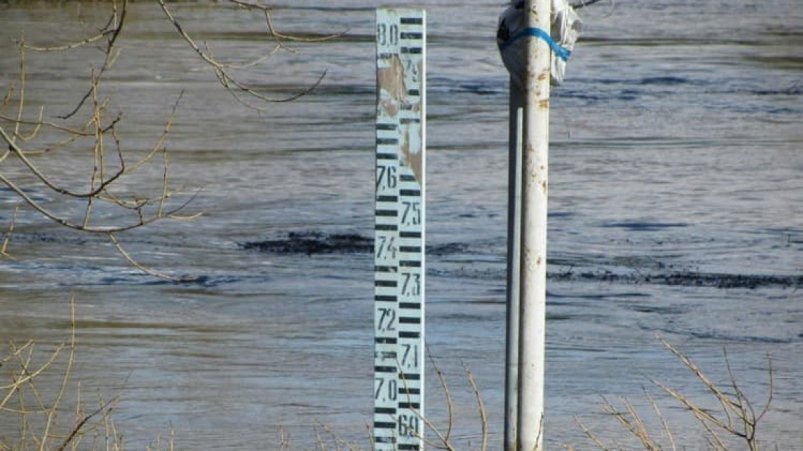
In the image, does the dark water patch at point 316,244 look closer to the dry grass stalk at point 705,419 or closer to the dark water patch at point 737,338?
the dark water patch at point 737,338

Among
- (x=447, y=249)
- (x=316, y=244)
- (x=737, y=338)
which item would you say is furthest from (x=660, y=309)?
(x=316, y=244)

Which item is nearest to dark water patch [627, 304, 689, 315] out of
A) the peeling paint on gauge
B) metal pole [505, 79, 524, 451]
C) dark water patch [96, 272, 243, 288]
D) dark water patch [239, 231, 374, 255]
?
dark water patch [239, 231, 374, 255]

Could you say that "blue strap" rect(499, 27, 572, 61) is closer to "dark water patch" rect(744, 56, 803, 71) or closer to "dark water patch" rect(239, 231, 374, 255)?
"dark water patch" rect(239, 231, 374, 255)

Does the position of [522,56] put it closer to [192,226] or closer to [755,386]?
[755,386]

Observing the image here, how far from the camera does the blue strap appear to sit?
5.50 metres

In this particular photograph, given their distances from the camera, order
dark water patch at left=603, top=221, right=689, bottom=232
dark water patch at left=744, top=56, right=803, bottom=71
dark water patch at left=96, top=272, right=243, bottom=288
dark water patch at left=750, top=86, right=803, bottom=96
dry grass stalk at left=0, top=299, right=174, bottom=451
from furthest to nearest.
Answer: dark water patch at left=744, top=56, right=803, bottom=71 → dark water patch at left=750, top=86, right=803, bottom=96 → dark water patch at left=603, top=221, right=689, bottom=232 → dark water patch at left=96, top=272, right=243, bottom=288 → dry grass stalk at left=0, top=299, right=174, bottom=451

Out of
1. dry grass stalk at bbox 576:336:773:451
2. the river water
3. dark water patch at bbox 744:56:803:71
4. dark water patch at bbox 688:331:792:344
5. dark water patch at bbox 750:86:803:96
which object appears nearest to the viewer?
dry grass stalk at bbox 576:336:773:451

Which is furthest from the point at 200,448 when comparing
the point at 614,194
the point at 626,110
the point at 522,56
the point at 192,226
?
the point at 626,110

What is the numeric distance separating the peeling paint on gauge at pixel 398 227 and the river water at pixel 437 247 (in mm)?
929

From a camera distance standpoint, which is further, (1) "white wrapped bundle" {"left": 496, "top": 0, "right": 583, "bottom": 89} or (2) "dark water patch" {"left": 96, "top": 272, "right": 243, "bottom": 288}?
(2) "dark water patch" {"left": 96, "top": 272, "right": 243, "bottom": 288}

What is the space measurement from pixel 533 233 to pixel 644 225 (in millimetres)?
7588

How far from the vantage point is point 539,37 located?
5.51 meters

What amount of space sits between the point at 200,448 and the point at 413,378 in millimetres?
2333

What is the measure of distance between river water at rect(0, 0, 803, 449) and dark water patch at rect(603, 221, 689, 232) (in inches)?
1.1
